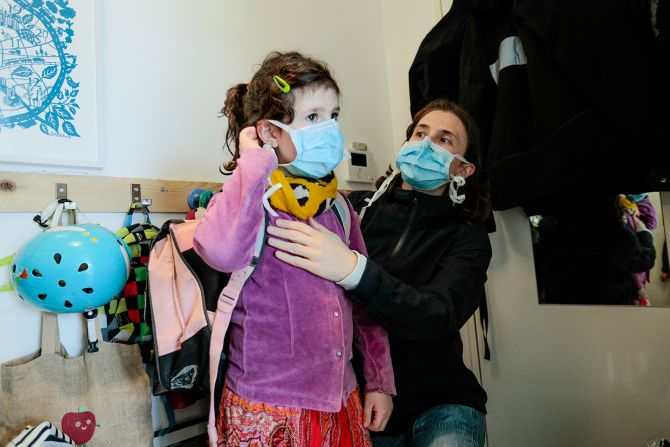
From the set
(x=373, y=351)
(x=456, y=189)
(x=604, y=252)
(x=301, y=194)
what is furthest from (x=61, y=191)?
(x=604, y=252)

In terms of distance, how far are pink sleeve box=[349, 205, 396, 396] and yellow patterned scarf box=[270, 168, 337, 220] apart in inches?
7.4

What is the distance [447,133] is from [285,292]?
0.78 m

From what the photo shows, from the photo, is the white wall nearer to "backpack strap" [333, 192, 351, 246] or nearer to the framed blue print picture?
"backpack strap" [333, 192, 351, 246]

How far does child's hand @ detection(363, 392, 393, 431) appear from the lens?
1009 millimetres

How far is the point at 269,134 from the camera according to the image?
0.95m

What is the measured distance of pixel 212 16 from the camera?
147cm

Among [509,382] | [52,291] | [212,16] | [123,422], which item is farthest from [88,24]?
[509,382]

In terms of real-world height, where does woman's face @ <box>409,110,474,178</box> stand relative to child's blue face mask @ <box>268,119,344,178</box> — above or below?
above

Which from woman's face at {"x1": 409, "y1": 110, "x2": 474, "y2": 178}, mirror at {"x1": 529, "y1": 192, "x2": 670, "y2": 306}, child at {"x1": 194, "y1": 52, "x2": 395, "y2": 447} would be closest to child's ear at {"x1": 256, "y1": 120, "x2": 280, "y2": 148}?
child at {"x1": 194, "y1": 52, "x2": 395, "y2": 447}

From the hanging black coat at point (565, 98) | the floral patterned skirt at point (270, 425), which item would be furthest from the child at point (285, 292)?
the hanging black coat at point (565, 98)

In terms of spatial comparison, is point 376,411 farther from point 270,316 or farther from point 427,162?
point 427,162

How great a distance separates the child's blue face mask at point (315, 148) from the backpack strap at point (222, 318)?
0.17 meters

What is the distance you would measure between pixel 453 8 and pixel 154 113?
1.25 metres

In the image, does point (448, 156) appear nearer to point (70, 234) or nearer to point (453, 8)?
point (453, 8)
